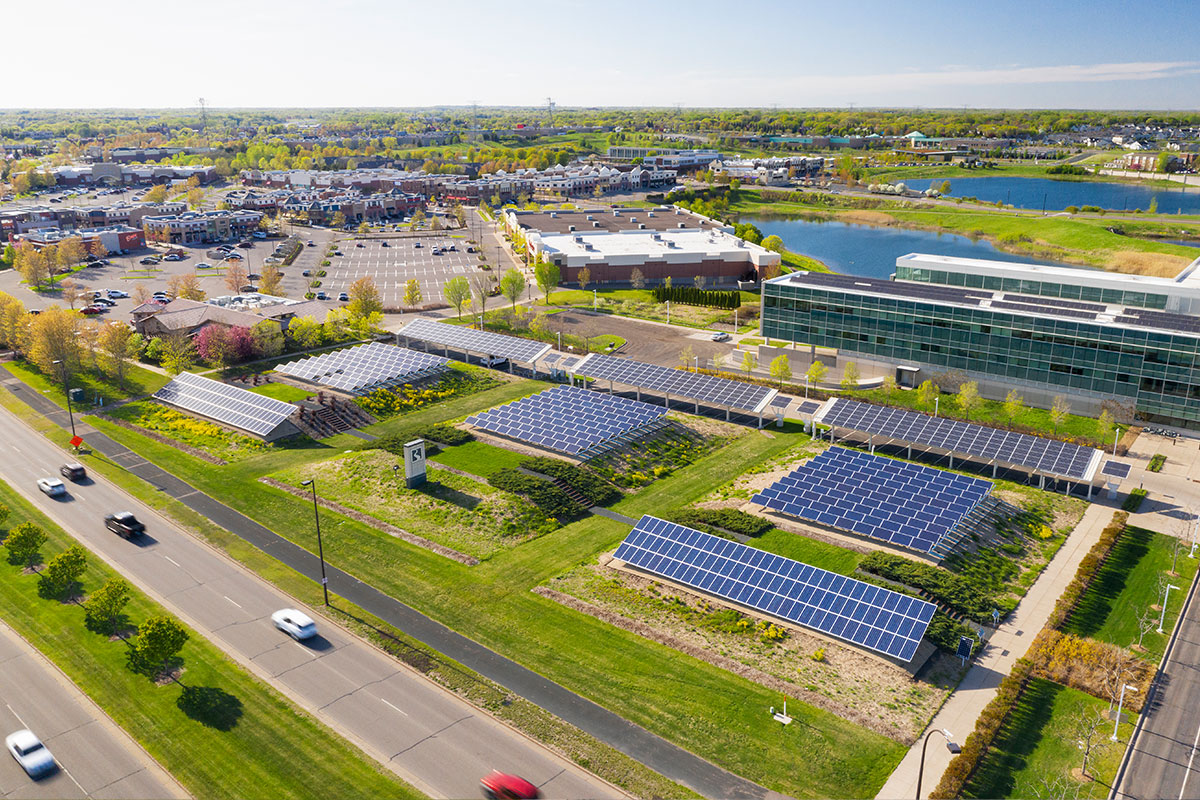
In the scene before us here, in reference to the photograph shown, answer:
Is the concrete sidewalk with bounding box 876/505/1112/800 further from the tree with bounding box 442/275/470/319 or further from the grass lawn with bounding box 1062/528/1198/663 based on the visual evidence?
the tree with bounding box 442/275/470/319

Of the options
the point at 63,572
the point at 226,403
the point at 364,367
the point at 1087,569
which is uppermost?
the point at 364,367

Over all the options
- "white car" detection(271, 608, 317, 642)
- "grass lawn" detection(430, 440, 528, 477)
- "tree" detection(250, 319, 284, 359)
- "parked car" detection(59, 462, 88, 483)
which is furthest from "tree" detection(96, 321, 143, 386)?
"white car" detection(271, 608, 317, 642)

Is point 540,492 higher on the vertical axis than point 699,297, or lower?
lower

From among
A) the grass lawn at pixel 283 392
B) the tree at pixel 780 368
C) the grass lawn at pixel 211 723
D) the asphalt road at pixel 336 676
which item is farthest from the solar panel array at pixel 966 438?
the grass lawn at pixel 283 392

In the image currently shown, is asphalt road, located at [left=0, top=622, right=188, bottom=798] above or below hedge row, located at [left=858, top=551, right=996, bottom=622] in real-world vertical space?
below

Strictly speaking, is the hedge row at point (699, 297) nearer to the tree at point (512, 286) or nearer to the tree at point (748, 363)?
the tree at point (512, 286)

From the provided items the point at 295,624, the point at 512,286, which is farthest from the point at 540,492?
the point at 512,286

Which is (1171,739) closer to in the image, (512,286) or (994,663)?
(994,663)
